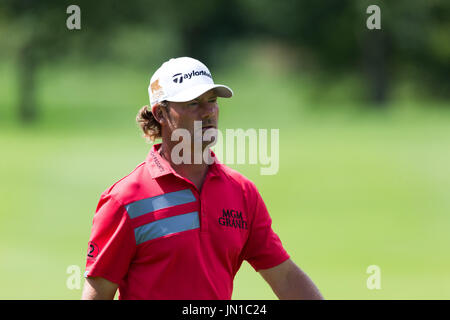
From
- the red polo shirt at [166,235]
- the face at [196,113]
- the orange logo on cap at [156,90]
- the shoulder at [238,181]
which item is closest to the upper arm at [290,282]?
the red polo shirt at [166,235]

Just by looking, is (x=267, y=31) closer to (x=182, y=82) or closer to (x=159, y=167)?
(x=182, y=82)

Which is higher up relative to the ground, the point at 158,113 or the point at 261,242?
the point at 158,113

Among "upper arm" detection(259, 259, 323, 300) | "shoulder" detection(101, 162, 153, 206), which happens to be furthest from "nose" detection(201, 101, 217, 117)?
"upper arm" detection(259, 259, 323, 300)

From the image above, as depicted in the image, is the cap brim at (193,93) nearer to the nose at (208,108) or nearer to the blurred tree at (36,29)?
the nose at (208,108)

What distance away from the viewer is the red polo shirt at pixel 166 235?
4.09 m

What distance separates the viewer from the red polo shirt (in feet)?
13.4

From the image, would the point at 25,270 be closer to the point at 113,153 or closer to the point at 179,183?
the point at 179,183

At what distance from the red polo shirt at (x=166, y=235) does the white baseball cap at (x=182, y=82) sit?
12.6 inches

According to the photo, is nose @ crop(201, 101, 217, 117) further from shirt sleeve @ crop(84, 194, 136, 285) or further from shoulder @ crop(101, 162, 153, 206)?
shirt sleeve @ crop(84, 194, 136, 285)

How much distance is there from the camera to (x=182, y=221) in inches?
166

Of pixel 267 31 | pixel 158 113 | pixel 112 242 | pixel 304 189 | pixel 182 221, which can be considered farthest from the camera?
pixel 267 31

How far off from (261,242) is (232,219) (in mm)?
305

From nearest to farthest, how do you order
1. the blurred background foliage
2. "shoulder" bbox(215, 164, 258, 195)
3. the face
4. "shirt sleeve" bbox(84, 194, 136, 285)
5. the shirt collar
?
"shirt sleeve" bbox(84, 194, 136, 285), the shirt collar, the face, "shoulder" bbox(215, 164, 258, 195), the blurred background foliage

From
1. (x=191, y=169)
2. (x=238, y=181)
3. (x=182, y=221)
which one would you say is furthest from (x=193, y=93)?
(x=182, y=221)
